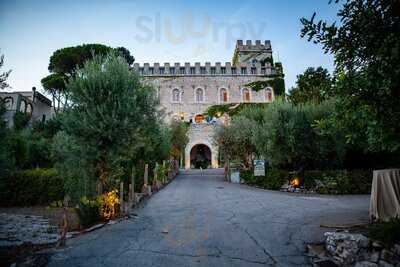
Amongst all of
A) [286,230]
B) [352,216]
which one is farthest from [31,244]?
[352,216]

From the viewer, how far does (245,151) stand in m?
17.0

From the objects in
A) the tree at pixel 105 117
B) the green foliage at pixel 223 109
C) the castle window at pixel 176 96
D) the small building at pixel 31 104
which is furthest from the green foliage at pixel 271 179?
the small building at pixel 31 104

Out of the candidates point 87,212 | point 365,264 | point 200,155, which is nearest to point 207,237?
point 365,264

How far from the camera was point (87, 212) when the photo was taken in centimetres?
639

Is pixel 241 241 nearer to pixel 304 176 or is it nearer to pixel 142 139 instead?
pixel 142 139

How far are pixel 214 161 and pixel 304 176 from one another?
1729cm

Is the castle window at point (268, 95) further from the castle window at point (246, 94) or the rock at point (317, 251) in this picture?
the rock at point (317, 251)

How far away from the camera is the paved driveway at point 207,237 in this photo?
426cm

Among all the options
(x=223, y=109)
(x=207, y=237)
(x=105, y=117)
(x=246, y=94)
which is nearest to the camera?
(x=207, y=237)

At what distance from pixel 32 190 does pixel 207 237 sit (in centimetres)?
982

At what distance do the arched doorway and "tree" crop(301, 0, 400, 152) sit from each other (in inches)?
1089

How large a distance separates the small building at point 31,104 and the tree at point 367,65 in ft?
98.6

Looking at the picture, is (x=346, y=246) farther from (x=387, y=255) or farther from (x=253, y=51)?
(x=253, y=51)

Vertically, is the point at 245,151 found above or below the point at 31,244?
above
